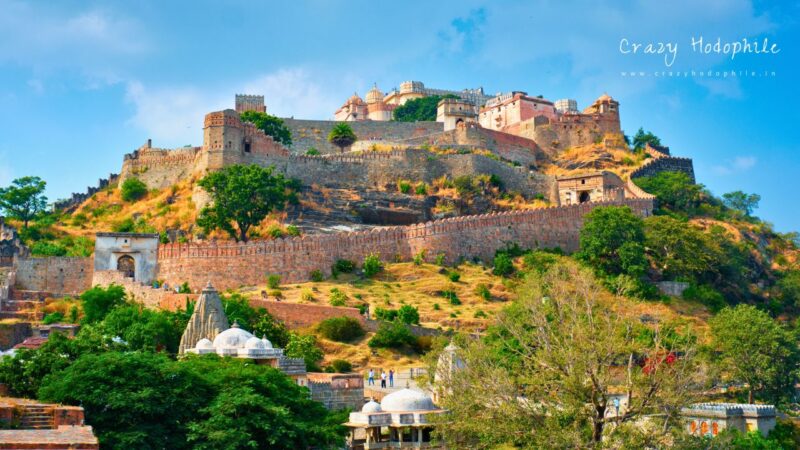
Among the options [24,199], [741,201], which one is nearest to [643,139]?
[741,201]

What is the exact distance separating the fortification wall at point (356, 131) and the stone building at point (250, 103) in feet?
14.7

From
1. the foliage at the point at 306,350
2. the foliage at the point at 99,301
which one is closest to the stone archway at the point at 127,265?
the foliage at the point at 99,301

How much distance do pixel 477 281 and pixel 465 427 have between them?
23806mm

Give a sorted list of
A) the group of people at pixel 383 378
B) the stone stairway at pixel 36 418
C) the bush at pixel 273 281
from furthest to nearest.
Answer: the bush at pixel 273 281
the group of people at pixel 383 378
the stone stairway at pixel 36 418

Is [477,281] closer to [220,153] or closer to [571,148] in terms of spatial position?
[220,153]

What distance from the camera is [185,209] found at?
55.5m

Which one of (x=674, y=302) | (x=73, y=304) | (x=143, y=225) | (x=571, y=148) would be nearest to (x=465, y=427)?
(x=73, y=304)

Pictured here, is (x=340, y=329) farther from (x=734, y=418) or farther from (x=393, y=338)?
(x=734, y=418)

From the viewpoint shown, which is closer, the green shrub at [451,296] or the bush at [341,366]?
the bush at [341,366]

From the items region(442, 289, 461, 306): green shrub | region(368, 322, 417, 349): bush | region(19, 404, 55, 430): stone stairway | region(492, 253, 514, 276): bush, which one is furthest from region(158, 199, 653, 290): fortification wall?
region(19, 404, 55, 430): stone stairway

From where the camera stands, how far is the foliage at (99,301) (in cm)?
4031

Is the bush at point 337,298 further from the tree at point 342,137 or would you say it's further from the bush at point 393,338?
the tree at point 342,137

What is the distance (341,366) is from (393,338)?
10.6ft

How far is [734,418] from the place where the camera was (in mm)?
33125
